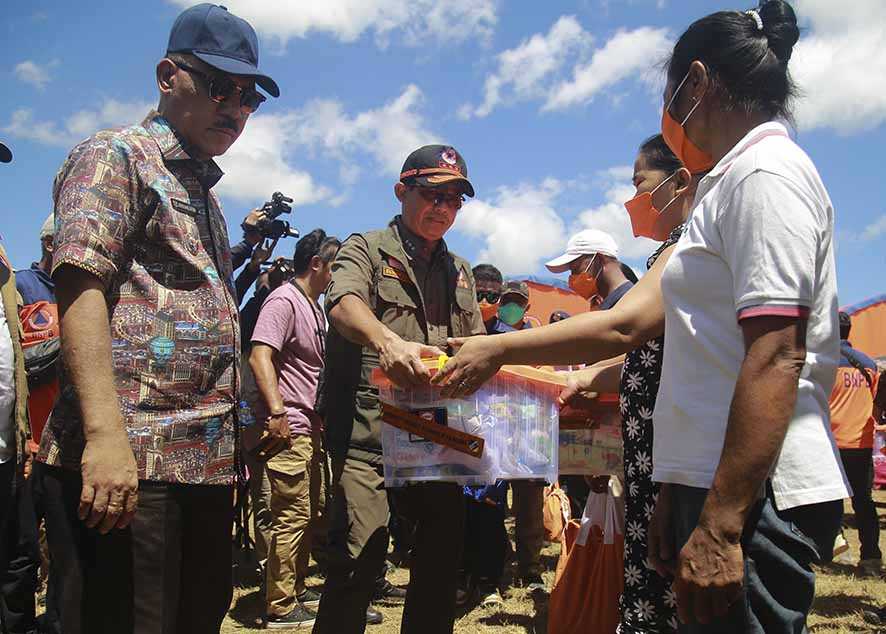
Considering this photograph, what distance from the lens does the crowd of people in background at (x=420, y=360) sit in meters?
1.46

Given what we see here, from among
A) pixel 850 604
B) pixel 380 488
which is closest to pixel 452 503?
pixel 380 488

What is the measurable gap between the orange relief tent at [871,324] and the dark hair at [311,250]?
17183 millimetres

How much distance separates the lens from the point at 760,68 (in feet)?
5.63

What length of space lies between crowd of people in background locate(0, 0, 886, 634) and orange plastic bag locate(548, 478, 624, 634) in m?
0.18

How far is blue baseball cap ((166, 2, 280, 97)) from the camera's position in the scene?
2.19m

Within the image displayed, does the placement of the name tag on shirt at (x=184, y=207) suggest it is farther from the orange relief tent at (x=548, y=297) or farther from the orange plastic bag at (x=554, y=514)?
the orange relief tent at (x=548, y=297)

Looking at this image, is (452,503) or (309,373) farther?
(309,373)

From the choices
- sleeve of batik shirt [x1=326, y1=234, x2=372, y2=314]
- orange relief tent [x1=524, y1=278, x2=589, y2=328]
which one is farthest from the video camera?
orange relief tent [x1=524, y1=278, x2=589, y2=328]

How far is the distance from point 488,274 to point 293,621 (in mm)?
3788

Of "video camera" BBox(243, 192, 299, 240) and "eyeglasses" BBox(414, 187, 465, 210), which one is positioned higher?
"video camera" BBox(243, 192, 299, 240)

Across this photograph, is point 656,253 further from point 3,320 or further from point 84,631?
point 3,320

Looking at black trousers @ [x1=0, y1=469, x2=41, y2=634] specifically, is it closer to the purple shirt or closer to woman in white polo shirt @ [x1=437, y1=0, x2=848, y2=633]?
the purple shirt

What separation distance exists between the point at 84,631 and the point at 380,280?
6.07 ft

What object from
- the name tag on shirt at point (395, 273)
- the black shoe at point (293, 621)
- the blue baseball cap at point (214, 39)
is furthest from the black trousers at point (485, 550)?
the blue baseball cap at point (214, 39)
